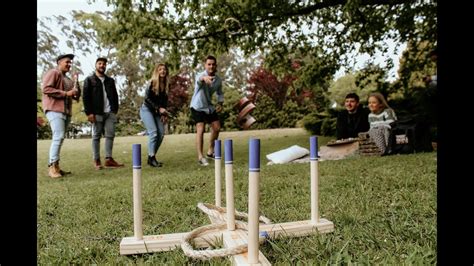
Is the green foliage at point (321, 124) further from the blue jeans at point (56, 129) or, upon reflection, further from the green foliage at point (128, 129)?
the blue jeans at point (56, 129)

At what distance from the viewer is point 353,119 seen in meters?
6.04

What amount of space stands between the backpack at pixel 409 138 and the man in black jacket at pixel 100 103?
361 centimetres

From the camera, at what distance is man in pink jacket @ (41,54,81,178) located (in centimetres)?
470

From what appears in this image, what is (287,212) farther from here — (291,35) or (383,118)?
(291,35)

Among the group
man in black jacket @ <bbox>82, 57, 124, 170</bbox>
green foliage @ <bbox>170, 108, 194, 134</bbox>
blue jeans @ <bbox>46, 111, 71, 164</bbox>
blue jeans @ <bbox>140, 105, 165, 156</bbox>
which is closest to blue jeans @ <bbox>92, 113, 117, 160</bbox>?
man in black jacket @ <bbox>82, 57, 124, 170</bbox>

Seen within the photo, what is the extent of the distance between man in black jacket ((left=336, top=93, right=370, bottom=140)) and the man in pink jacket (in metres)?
3.62

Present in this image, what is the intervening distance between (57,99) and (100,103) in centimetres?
66

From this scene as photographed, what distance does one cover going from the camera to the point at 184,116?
1216 cm

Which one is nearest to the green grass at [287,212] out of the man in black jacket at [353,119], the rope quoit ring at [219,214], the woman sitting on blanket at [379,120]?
the rope quoit ring at [219,214]

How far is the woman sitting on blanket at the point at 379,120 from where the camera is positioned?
17.6 ft

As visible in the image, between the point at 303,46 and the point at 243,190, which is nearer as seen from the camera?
the point at 243,190
